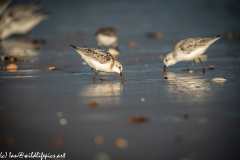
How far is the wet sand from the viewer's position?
19.3 feet

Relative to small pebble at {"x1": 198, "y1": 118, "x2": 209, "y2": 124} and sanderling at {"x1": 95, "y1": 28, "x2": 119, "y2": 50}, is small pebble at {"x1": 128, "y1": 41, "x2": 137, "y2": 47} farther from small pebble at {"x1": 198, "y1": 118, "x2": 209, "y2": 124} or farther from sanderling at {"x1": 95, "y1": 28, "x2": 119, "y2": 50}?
small pebble at {"x1": 198, "y1": 118, "x2": 209, "y2": 124}

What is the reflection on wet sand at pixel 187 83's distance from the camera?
8938 mm

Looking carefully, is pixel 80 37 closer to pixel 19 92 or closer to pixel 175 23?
pixel 175 23

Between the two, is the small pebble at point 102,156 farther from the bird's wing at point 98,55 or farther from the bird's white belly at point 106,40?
the bird's white belly at point 106,40

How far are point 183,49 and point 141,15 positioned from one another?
Answer: 12.6 m

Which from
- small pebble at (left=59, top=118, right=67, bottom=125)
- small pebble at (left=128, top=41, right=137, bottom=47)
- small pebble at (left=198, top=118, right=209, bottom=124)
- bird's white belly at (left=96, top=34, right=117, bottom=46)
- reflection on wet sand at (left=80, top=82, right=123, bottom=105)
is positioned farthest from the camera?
small pebble at (left=128, top=41, right=137, bottom=47)

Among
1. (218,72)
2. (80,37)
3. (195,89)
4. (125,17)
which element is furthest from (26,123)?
(125,17)

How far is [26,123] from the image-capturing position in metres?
6.91

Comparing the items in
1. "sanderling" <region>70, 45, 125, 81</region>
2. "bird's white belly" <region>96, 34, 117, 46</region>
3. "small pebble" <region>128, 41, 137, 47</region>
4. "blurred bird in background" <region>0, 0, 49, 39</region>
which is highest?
"blurred bird in background" <region>0, 0, 49, 39</region>

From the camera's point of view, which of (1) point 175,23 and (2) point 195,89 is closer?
(2) point 195,89

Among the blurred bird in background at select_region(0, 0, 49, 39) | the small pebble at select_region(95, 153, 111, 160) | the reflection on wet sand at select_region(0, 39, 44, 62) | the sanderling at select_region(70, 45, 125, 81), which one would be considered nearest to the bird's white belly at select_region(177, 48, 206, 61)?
the sanderling at select_region(70, 45, 125, 81)

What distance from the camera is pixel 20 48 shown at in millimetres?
15906

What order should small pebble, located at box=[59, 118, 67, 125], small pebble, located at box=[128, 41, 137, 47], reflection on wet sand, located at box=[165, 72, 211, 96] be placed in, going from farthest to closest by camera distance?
small pebble, located at box=[128, 41, 137, 47] → reflection on wet sand, located at box=[165, 72, 211, 96] → small pebble, located at box=[59, 118, 67, 125]

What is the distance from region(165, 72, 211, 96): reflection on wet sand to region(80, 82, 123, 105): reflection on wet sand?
99cm
